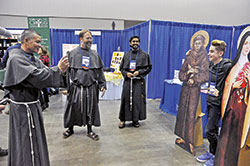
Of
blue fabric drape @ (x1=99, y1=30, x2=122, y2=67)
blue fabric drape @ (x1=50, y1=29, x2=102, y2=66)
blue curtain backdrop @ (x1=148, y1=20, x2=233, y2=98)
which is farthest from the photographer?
blue fabric drape @ (x1=99, y1=30, x2=122, y2=67)

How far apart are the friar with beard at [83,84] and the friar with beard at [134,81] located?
23.1 inches

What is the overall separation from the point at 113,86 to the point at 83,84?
251 cm

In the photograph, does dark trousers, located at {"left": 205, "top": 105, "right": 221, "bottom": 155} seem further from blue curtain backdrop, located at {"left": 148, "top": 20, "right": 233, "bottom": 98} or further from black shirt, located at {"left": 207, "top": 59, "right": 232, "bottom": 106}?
blue curtain backdrop, located at {"left": 148, "top": 20, "right": 233, "bottom": 98}

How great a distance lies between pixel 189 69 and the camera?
2205 millimetres

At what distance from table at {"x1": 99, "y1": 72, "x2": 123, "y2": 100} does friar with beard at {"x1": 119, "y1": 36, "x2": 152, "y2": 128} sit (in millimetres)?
1666

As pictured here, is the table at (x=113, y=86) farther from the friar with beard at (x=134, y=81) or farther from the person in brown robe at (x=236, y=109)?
the person in brown robe at (x=236, y=109)

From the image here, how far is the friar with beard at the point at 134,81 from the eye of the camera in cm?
301

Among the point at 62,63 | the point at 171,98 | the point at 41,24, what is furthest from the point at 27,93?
the point at 41,24

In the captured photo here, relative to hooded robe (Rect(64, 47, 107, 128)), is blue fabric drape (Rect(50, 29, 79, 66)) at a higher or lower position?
higher

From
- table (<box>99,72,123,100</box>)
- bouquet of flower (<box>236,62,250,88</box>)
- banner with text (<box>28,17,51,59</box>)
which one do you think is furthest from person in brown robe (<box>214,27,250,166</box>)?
banner with text (<box>28,17,51,59</box>)

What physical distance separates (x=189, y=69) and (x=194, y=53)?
0.69 feet

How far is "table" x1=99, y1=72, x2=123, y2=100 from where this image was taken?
477 centimetres

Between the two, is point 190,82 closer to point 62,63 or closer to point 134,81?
point 134,81

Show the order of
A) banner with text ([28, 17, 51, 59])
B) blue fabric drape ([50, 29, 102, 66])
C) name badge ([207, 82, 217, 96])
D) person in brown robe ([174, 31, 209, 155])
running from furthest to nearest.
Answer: blue fabric drape ([50, 29, 102, 66]) < banner with text ([28, 17, 51, 59]) < person in brown robe ([174, 31, 209, 155]) < name badge ([207, 82, 217, 96])
